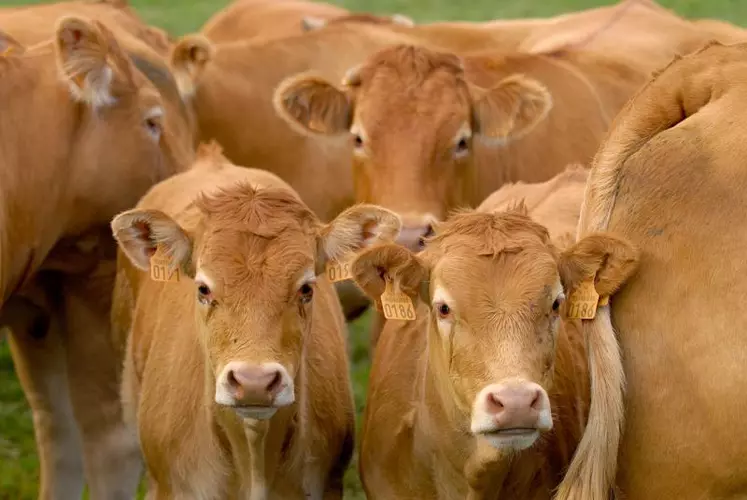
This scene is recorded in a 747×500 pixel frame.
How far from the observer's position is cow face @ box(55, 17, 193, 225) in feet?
21.6

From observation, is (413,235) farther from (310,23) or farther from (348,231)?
(310,23)

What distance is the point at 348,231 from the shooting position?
508 cm

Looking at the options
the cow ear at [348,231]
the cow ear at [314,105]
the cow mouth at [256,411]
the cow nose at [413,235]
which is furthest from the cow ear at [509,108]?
the cow mouth at [256,411]

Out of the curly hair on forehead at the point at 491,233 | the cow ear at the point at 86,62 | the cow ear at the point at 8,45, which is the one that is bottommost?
the cow ear at the point at 8,45

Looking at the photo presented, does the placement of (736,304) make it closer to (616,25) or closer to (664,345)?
(664,345)

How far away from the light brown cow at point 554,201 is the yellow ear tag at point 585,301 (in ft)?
3.39

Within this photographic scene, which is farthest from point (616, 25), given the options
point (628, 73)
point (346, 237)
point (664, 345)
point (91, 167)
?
point (664, 345)

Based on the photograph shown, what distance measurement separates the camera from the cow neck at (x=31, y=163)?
6309 mm

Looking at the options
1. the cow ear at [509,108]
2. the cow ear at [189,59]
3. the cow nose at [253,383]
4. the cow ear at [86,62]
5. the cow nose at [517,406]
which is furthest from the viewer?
the cow ear at [189,59]

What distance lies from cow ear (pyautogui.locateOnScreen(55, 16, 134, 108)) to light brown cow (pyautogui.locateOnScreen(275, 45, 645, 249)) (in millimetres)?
971

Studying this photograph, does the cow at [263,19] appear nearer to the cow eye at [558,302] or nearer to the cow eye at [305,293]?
the cow eye at [305,293]

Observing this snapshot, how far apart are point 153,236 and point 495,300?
1.22m

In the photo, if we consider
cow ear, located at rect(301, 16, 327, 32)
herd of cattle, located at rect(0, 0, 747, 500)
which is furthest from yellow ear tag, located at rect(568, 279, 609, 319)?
cow ear, located at rect(301, 16, 327, 32)

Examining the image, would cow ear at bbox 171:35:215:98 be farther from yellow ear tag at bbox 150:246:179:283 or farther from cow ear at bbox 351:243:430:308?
cow ear at bbox 351:243:430:308
